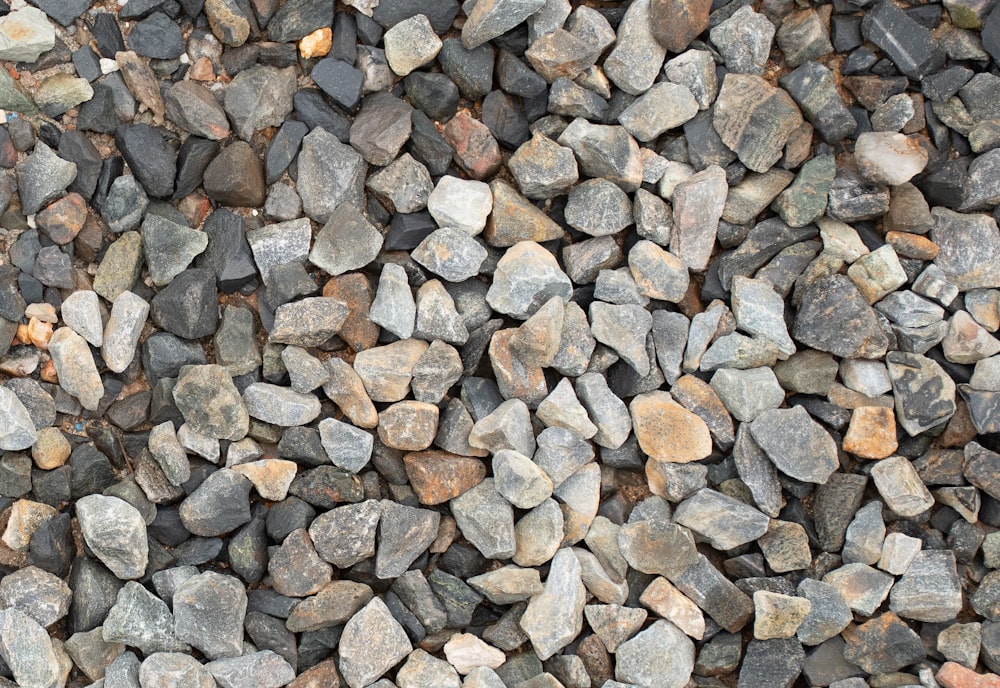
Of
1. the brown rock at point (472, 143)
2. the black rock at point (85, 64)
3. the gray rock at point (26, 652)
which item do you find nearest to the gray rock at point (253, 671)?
the gray rock at point (26, 652)

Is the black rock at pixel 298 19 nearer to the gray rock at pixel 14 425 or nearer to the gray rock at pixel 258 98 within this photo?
the gray rock at pixel 258 98

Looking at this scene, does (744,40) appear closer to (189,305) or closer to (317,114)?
(317,114)

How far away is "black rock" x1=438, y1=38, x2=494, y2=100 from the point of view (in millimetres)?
1612

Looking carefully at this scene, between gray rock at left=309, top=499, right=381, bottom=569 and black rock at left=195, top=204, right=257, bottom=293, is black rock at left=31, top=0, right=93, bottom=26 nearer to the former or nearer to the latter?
black rock at left=195, top=204, right=257, bottom=293

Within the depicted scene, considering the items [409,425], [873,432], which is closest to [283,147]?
[409,425]

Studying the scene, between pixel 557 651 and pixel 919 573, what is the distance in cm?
62

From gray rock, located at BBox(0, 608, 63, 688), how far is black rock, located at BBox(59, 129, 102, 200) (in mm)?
689

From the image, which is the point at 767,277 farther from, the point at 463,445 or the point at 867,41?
the point at 463,445

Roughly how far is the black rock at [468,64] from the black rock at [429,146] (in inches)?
3.6

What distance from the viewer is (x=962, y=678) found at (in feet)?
4.85

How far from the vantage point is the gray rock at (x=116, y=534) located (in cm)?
146

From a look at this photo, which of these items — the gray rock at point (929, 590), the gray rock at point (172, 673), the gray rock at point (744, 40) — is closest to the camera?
the gray rock at point (172, 673)

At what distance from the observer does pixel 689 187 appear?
1.61 m

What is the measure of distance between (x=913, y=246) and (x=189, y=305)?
4.07 ft
